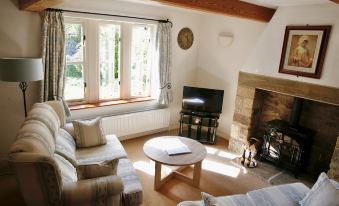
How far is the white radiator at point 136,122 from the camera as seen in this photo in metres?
4.17

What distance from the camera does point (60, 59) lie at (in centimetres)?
346

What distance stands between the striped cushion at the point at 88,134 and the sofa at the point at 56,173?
38 cm

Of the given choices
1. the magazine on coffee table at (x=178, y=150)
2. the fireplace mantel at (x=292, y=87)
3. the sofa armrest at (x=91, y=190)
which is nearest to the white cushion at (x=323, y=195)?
the fireplace mantel at (x=292, y=87)

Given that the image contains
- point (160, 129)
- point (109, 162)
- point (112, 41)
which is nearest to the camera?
point (109, 162)

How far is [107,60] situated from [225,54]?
7.23 feet

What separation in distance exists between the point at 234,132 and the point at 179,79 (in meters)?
1.54

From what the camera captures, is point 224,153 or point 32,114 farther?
point 224,153

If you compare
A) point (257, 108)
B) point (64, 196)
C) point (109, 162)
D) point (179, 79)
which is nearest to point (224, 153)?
point (257, 108)

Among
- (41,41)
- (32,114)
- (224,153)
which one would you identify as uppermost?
(41,41)

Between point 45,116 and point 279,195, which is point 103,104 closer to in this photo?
point 45,116

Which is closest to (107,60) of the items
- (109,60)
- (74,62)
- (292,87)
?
(109,60)

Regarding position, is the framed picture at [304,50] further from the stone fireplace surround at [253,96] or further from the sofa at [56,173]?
the sofa at [56,173]

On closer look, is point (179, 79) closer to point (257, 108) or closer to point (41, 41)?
point (257, 108)

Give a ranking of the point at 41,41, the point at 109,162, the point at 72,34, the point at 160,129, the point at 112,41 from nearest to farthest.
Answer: the point at 109,162 → the point at 41,41 → the point at 72,34 → the point at 112,41 → the point at 160,129
